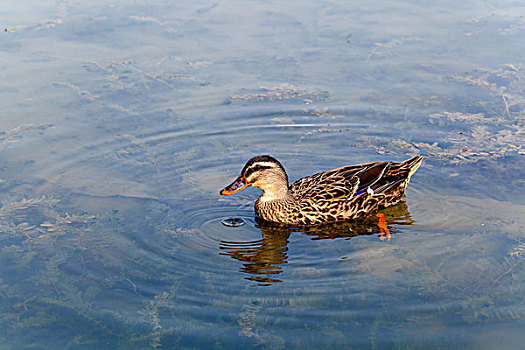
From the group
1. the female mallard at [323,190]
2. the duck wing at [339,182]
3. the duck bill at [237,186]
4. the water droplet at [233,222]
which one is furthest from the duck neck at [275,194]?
the water droplet at [233,222]

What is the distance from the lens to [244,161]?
8984mm

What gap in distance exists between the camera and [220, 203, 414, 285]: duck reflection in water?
21.5ft

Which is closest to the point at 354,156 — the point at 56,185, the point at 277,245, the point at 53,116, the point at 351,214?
the point at 351,214

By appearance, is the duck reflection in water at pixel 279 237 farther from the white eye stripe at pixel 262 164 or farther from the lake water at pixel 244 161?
the white eye stripe at pixel 262 164

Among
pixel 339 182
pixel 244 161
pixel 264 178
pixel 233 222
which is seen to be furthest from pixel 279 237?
pixel 244 161

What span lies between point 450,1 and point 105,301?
41.1 feet

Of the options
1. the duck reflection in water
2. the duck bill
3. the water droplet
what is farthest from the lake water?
the duck bill

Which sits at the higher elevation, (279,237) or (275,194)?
(275,194)

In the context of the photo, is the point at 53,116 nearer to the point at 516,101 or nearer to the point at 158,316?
the point at 158,316

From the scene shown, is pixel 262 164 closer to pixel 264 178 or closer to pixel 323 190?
pixel 264 178

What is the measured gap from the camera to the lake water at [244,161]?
18.7 ft

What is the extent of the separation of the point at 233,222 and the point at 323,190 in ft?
3.84

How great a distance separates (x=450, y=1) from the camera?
1552 cm

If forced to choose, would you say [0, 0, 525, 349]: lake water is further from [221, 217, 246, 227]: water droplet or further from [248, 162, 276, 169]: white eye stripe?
[248, 162, 276, 169]: white eye stripe
